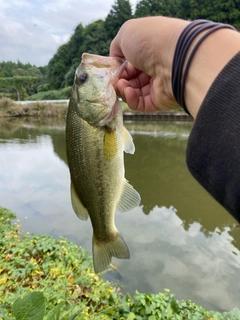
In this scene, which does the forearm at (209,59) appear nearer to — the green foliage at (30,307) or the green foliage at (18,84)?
the green foliage at (30,307)

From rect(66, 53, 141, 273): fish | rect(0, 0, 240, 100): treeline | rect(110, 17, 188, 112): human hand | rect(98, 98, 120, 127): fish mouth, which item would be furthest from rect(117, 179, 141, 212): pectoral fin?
rect(0, 0, 240, 100): treeline

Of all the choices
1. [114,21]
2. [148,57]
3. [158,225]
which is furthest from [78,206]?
[114,21]

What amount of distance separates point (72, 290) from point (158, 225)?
12.8 ft

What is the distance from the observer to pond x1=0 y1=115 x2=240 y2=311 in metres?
5.16

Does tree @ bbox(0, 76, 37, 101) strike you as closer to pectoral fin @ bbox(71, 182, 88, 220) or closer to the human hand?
the human hand

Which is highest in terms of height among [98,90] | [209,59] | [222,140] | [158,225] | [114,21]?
[209,59]

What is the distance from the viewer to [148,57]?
4.72 ft

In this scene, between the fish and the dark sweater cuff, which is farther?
the fish

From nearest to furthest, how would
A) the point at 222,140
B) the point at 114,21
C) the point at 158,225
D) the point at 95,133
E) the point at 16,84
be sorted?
the point at 222,140 < the point at 95,133 < the point at 158,225 < the point at 114,21 < the point at 16,84

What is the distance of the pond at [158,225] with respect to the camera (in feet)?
16.9

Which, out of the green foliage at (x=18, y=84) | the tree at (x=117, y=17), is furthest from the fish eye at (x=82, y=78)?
the green foliage at (x=18, y=84)

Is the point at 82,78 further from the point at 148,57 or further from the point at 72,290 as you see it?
the point at 72,290

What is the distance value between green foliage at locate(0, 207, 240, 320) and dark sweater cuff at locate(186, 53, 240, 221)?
2.32 meters

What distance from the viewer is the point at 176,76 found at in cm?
115
